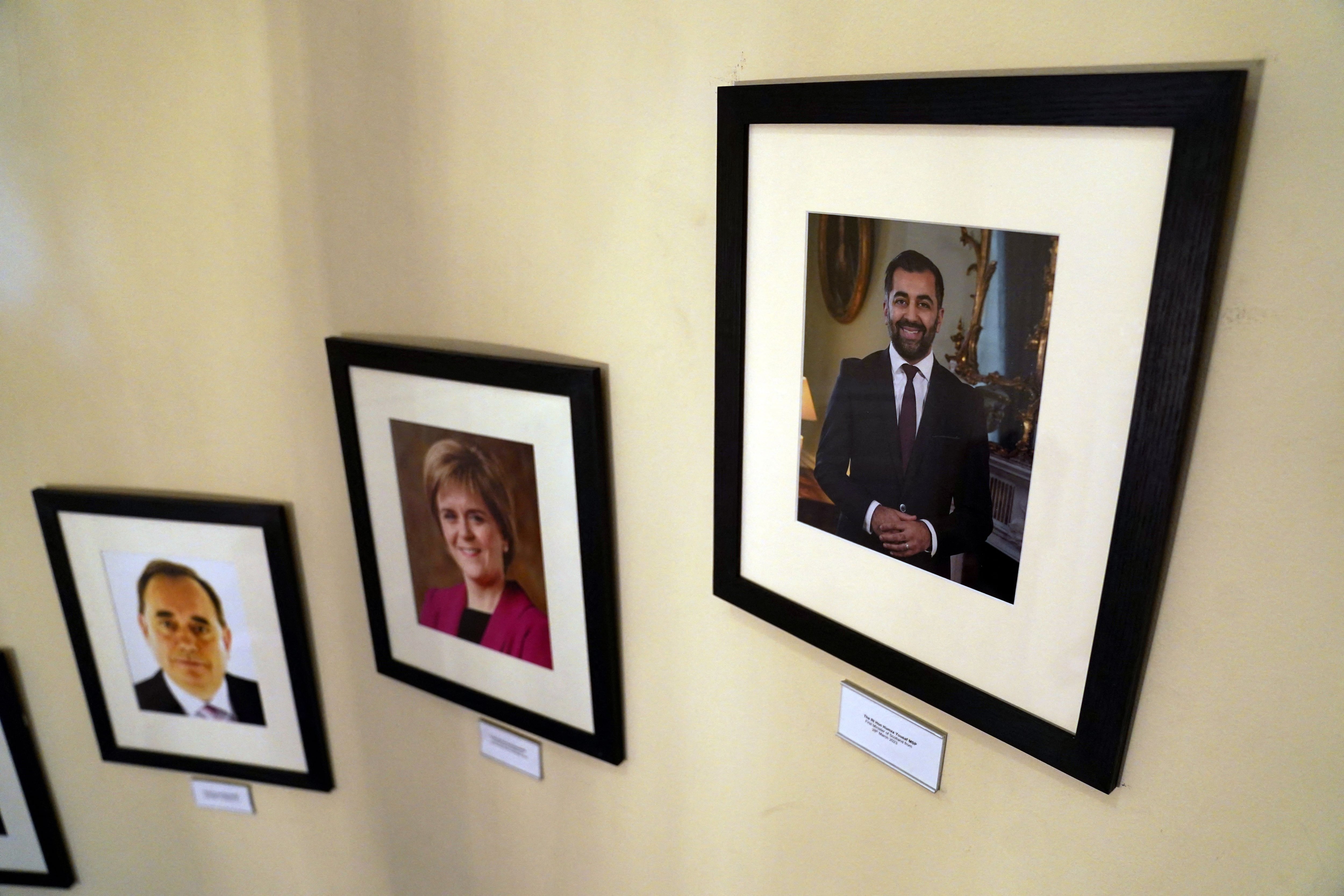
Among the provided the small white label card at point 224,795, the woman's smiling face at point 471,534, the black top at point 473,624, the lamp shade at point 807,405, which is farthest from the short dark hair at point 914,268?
the small white label card at point 224,795

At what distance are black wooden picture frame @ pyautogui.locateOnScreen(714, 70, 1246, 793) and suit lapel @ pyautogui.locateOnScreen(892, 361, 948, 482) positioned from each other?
0.47ft

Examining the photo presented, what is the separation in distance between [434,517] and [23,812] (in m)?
1.21

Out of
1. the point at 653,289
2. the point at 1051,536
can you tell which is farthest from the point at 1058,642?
the point at 653,289

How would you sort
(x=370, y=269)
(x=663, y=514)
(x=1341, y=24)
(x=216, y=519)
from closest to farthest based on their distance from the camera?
(x=1341, y=24)
(x=663, y=514)
(x=370, y=269)
(x=216, y=519)

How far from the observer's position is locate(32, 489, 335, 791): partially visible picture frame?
1.36m

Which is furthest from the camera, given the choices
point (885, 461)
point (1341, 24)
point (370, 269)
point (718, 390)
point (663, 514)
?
point (370, 269)

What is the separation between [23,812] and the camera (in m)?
1.64

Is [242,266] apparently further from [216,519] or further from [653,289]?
[653,289]

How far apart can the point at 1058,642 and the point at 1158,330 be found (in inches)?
9.6

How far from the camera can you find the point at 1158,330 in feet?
1.73

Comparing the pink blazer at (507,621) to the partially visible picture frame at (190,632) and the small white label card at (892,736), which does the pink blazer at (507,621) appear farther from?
the small white label card at (892,736)

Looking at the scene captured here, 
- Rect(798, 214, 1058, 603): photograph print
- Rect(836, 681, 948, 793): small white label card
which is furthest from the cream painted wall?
Rect(798, 214, 1058, 603): photograph print

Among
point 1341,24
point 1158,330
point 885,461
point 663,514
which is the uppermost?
point 1341,24

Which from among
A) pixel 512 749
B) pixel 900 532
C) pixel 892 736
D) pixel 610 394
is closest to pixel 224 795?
pixel 512 749
